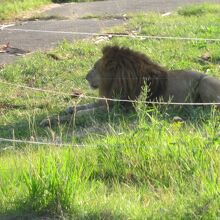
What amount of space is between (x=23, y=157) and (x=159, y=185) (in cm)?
149

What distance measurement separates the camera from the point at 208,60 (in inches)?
486

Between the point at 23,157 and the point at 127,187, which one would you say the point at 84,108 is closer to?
the point at 23,157

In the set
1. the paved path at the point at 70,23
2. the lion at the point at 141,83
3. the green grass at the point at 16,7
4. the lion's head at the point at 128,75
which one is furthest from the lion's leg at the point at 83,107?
the green grass at the point at 16,7

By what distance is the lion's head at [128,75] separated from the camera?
385 inches

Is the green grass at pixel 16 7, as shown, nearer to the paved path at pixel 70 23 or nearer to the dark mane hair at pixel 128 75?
the paved path at pixel 70 23

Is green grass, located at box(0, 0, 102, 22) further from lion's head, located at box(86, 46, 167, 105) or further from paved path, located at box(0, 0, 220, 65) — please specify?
lion's head, located at box(86, 46, 167, 105)

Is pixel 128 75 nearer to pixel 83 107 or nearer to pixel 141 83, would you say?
pixel 141 83

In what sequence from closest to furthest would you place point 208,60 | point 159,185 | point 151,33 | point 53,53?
point 159,185 < point 208,60 < point 53,53 < point 151,33

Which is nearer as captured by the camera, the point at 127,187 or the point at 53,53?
the point at 127,187

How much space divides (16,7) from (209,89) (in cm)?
1105

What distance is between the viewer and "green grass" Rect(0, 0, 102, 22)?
18881 millimetres

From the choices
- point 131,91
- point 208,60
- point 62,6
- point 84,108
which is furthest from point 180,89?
point 62,6

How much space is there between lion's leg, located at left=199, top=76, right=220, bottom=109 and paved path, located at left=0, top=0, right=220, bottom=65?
11.6ft

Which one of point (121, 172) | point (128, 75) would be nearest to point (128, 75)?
point (128, 75)
